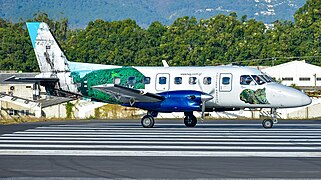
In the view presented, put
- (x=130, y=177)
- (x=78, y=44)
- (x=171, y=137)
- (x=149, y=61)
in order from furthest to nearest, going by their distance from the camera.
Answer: (x=78, y=44) < (x=149, y=61) < (x=171, y=137) < (x=130, y=177)

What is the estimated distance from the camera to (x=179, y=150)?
20.0 meters

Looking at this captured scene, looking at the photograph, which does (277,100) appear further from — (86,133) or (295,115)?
(295,115)

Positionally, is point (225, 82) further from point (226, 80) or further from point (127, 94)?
point (127, 94)

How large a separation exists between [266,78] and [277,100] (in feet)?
3.34

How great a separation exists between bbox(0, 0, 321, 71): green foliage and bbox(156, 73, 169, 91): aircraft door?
56641 millimetres

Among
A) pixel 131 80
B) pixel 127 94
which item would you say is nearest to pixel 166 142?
pixel 127 94

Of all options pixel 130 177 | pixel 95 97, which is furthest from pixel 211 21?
pixel 130 177

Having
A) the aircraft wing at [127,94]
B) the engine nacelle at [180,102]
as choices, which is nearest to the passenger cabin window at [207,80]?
the engine nacelle at [180,102]

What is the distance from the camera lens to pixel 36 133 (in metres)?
26.6

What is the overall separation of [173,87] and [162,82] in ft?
1.61

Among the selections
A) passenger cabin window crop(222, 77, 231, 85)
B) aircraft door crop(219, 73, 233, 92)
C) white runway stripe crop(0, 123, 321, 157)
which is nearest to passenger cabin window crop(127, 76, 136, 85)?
white runway stripe crop(0, 123, 321, 157)

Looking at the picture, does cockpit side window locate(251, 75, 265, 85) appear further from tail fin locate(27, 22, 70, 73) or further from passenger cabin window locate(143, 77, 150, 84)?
tail fin locate(27, 22, 70, 73)

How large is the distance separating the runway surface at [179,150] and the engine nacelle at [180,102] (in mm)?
1635

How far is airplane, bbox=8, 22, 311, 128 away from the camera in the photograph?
29750 mm
